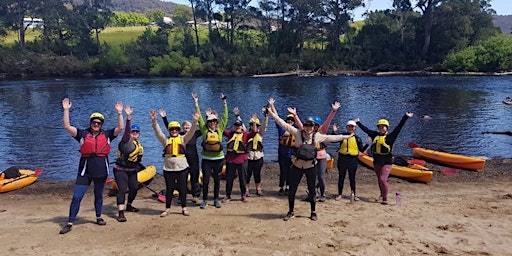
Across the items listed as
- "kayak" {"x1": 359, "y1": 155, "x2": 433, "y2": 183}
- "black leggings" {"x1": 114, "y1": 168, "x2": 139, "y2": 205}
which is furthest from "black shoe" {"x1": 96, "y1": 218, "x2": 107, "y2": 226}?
"kayak" {"x1": 359, "y1": 155, "x2": 433, "y2": 183}

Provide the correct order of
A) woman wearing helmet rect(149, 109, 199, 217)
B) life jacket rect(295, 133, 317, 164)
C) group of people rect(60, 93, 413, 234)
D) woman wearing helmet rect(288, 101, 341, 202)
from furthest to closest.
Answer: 1. woman wearing helmet rect(288, 101, 341, 202)
2. woman wearing helmet rect(149, 109, 199, 217)
3. life jacket rect(295, 133, 317, 164)
4. group of people rect(60, 93, 413, 234)

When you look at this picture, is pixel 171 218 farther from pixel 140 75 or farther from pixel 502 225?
pixel 140 75

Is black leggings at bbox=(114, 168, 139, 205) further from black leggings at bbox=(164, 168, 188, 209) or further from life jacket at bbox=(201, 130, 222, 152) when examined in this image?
life jacket at bbox=(201, 130, 222, 152)

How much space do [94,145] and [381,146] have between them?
573cm

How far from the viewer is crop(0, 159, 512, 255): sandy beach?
7211 millimetres

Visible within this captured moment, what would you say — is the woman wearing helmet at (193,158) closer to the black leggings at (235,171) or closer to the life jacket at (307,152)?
the black leggings at (235,171)

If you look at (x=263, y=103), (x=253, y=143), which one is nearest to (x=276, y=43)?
(x=263, y=103)

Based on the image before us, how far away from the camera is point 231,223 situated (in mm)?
8375

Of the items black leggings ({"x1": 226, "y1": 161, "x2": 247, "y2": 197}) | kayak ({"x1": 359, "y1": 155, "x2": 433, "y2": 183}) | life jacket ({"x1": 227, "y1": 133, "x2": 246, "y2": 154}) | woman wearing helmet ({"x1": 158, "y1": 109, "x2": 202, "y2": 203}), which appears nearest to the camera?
life jacket ({"x1": 227, "y1": 133, "x2": 246, "y2": 154})

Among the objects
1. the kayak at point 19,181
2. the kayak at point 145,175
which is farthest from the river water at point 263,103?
the kayak at point 145,175

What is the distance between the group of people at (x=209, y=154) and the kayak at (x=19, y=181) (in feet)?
16.9

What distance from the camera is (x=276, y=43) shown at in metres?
75.4

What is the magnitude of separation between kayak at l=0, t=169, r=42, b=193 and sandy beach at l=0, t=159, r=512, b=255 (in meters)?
1.26

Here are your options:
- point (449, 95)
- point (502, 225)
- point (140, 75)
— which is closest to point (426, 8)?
point (449, 95)
